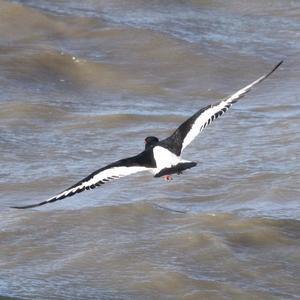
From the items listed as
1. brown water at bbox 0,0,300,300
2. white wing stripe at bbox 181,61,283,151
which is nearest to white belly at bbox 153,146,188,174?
white wing stripe at bbox 181,61,283,151

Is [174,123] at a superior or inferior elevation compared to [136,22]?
inferior

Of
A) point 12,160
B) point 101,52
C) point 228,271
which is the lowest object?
point 228,271

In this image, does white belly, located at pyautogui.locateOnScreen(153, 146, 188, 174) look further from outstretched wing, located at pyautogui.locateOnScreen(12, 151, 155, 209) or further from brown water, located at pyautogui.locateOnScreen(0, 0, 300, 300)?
brown water, located at pyautogui.locateOnScreen(0, 0, 300, 300)

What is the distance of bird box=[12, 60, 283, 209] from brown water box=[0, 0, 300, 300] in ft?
2.69

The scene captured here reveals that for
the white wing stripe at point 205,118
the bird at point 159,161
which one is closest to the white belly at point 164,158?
the bird at point 159,161

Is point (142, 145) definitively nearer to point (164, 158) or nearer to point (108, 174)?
point (164, 158)

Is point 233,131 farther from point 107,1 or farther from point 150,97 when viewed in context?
point 107,1

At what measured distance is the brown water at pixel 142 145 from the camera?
33.7 ft

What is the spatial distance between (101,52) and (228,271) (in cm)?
752

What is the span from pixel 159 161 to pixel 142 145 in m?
3.40

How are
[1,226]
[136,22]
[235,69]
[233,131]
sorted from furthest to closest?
[136,22], [235,69], [233,131], [1,226]

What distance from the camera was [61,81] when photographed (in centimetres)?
1619

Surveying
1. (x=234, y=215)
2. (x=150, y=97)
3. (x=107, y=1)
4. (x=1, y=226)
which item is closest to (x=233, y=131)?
(x=150, y=97)

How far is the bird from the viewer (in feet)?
31.7
